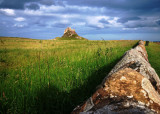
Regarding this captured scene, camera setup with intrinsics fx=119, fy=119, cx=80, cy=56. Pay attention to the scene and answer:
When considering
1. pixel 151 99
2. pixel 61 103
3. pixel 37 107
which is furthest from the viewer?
pixel 61 103

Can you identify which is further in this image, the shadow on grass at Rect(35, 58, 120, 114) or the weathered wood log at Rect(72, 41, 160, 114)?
the shadow on grass at Rect(35, 58, 120, 114)

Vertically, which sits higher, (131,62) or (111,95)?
(131,62)

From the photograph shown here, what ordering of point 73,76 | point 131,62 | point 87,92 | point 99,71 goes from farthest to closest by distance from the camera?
1. point 99,71
2. point 73,76
3. point 87,92
4. point 131,62

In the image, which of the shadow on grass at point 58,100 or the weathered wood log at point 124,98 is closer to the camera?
the weathered wood log at point 124,98

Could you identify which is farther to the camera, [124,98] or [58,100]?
[58,100]

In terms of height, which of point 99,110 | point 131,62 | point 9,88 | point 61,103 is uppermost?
point 131,62

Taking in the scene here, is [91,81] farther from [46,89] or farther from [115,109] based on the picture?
[115,109]

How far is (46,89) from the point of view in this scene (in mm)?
2188

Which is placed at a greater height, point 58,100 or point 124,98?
point 124,98

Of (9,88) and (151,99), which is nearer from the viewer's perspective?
(151,99)

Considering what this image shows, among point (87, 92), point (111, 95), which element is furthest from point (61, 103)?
point (111, 95)

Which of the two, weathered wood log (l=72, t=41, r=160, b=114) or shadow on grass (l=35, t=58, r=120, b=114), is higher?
weathered wood log (l=72, t=41, r=160, b=114)

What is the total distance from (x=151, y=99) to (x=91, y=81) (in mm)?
1796

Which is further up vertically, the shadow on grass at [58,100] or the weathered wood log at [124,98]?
the weathered wood log at [124,98]
